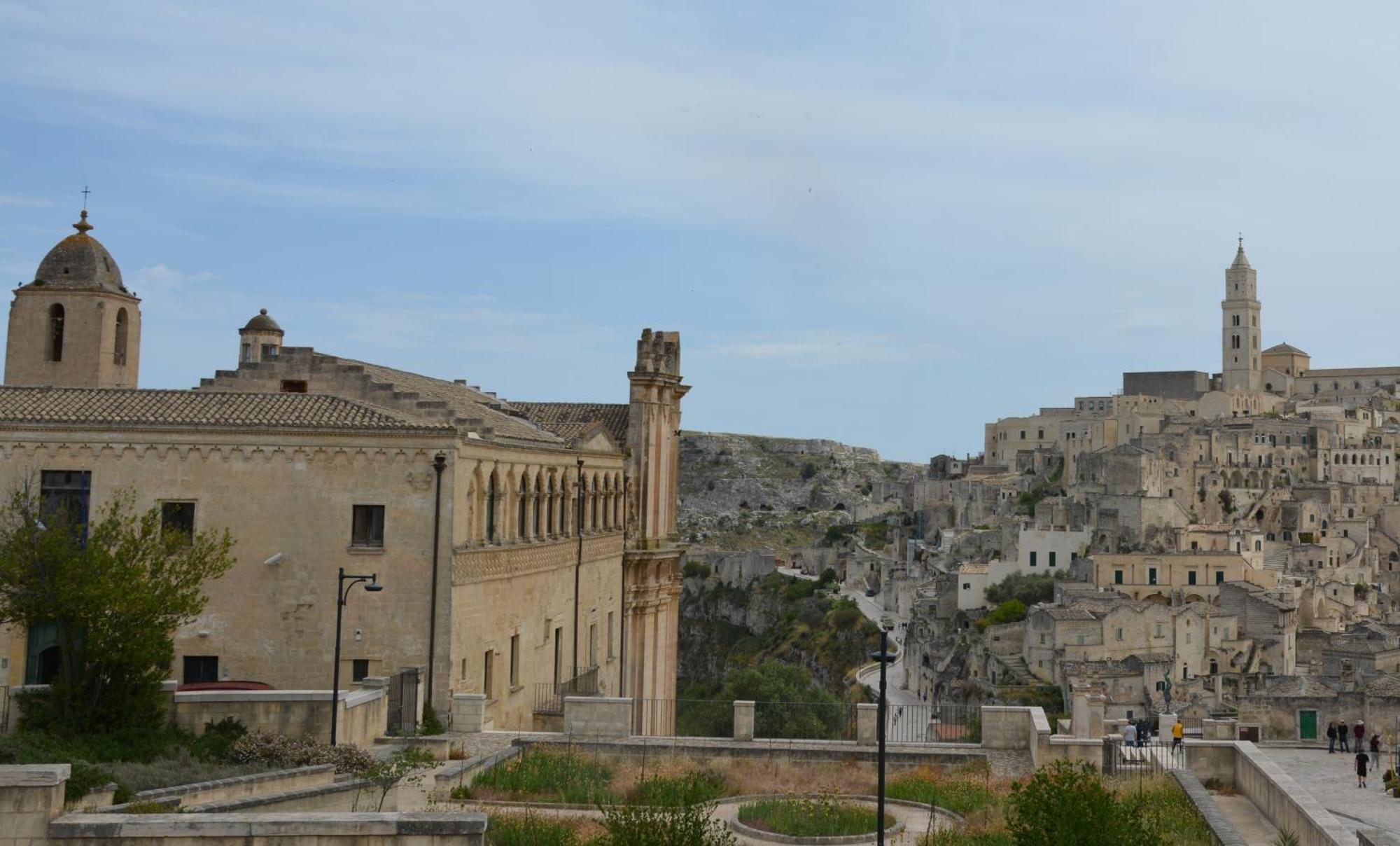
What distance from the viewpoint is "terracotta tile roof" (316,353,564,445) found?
29.1 m

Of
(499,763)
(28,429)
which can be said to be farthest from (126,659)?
(28,429)

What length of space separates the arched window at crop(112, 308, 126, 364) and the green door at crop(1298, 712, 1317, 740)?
46.8 meters

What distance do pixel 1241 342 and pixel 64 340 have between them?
145343 mm

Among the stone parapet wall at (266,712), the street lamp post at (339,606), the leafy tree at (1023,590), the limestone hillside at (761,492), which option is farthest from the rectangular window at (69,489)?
the limestone hillside at (761,492)

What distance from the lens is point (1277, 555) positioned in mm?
100438

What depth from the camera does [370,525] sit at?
987 inches

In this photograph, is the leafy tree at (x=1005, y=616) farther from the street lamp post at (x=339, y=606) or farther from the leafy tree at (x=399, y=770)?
the leafy tree at (x=399, y=770)

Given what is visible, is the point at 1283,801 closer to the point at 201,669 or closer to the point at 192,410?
the point at 201,669

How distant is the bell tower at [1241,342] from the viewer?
156m

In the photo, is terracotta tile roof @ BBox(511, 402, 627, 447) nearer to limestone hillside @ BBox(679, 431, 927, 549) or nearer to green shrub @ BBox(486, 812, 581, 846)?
green shrub @ BBox(486, 812, 581, 846)

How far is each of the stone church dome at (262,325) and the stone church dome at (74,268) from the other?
774cm

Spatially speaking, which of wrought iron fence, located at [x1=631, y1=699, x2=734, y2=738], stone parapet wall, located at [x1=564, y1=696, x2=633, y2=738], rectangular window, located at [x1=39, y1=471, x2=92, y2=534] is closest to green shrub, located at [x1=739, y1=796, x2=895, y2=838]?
stone parapet wall, located at [x1=564, y1=696, x2=633, y2=738]

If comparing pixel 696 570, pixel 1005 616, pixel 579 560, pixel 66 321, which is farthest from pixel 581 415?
pixel 696 570

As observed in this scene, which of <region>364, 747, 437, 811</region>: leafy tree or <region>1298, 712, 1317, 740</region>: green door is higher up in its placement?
<region>364, 747, 437, 811</region>: leafy tree
